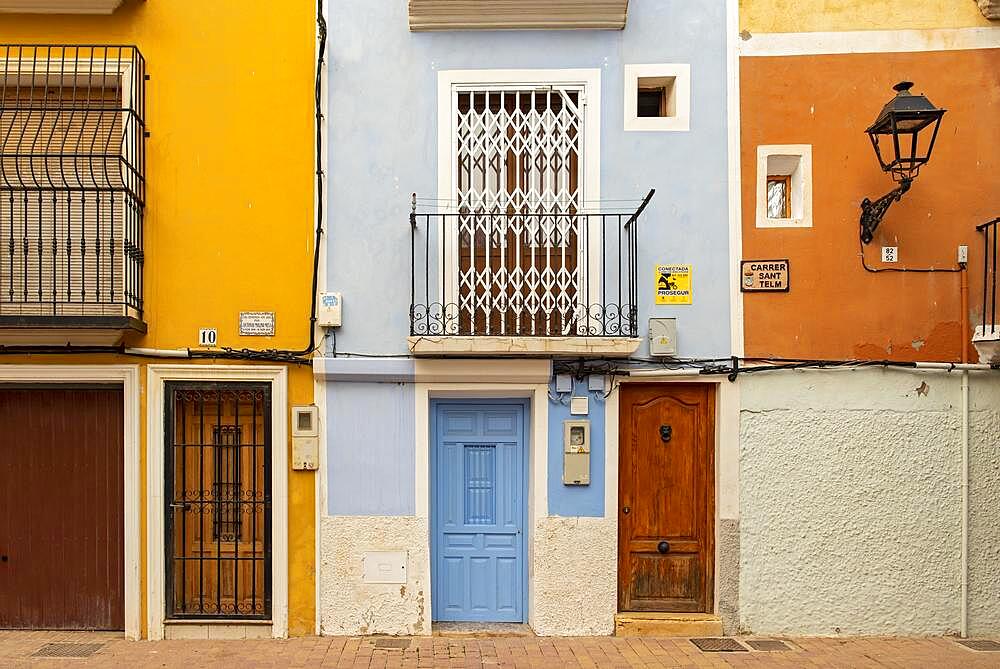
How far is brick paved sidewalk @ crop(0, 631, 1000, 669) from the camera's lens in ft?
19.1

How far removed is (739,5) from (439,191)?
297cm

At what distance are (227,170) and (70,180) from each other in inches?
52.5

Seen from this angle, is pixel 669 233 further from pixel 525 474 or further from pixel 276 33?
pixel 276 33

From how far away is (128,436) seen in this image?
21.1ft

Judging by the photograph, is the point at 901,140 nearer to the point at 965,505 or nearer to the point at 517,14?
the point at 965,505

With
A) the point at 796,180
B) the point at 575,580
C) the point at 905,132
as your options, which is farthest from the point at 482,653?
the point at 905,132

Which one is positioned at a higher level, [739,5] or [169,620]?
[739,5]

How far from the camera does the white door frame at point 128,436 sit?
638 centimetres

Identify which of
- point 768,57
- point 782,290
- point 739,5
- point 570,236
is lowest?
point 782,290

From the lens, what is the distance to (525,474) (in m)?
6.69

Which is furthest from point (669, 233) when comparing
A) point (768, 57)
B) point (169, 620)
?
point (169, 620)

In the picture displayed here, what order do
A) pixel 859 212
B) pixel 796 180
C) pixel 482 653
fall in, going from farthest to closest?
pixel 796 180 < pixel 859 212 < pixel 482 653

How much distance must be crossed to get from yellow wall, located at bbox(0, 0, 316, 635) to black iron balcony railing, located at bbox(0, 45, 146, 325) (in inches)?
6.2

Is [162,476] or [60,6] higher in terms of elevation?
[60,6]
